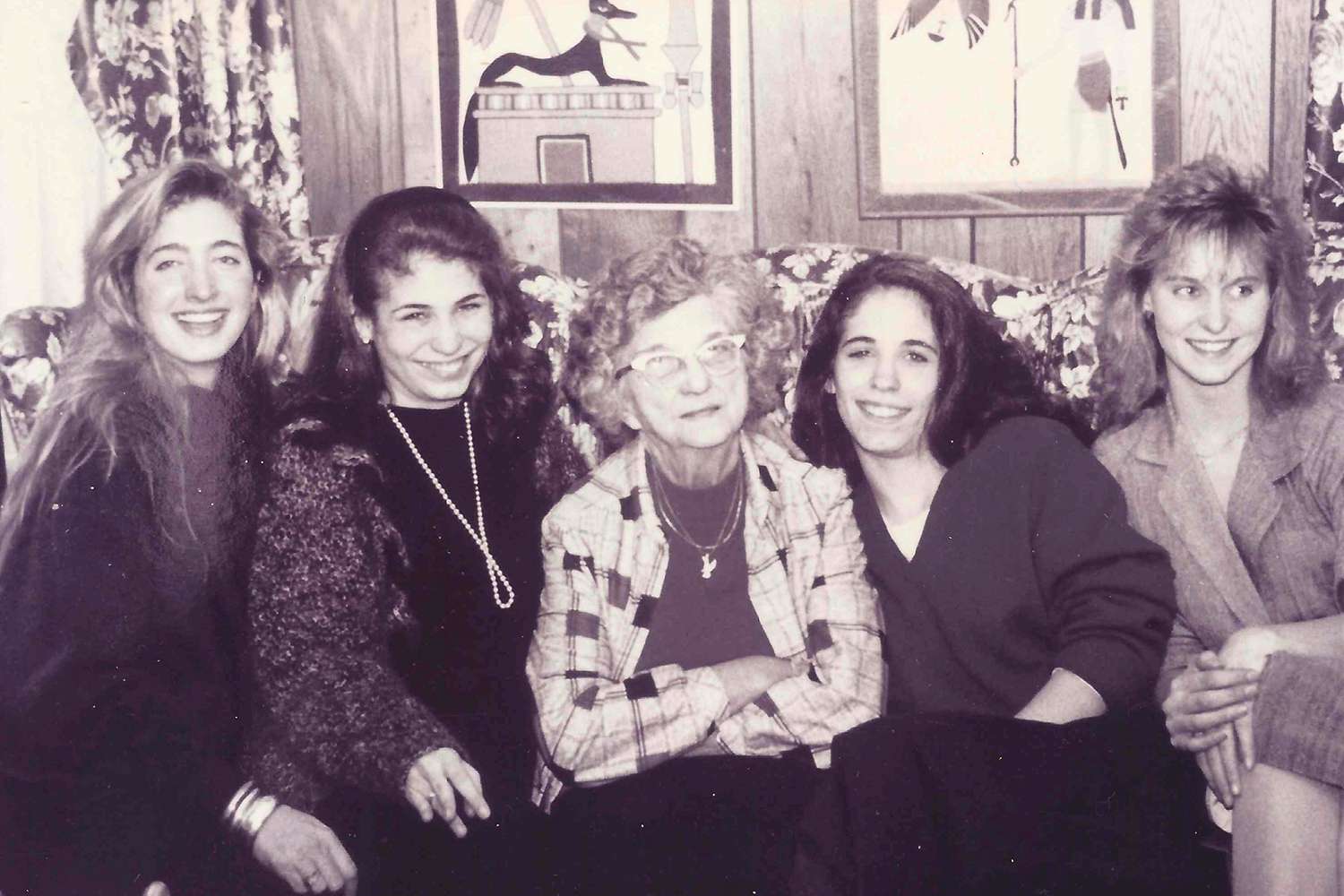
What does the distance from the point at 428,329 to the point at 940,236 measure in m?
1.37

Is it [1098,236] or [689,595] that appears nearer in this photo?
[689,595]

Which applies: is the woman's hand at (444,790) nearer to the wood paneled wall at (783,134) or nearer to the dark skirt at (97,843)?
the dark skirt at (97,843)

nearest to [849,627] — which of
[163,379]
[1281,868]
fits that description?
[1281,868]

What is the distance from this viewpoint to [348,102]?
8.87 ft

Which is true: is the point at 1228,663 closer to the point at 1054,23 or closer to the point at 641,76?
the point at 1054,23

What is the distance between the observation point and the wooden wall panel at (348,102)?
2.67 m

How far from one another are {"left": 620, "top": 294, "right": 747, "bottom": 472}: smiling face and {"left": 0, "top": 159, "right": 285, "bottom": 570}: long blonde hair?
21.7 inches

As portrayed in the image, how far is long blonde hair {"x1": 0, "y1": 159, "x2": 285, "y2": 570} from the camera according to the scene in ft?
5.01

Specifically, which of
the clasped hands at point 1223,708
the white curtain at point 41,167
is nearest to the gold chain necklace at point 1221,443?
the clasped hands at point 1223,708

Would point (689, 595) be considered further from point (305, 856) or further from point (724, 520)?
point (305, 856)

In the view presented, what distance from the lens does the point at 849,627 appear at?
1709 mm

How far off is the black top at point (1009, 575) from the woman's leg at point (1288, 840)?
0.91 ft

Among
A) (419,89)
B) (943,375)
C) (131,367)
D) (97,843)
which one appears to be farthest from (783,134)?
(97,843)

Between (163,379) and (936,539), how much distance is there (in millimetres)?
1123
